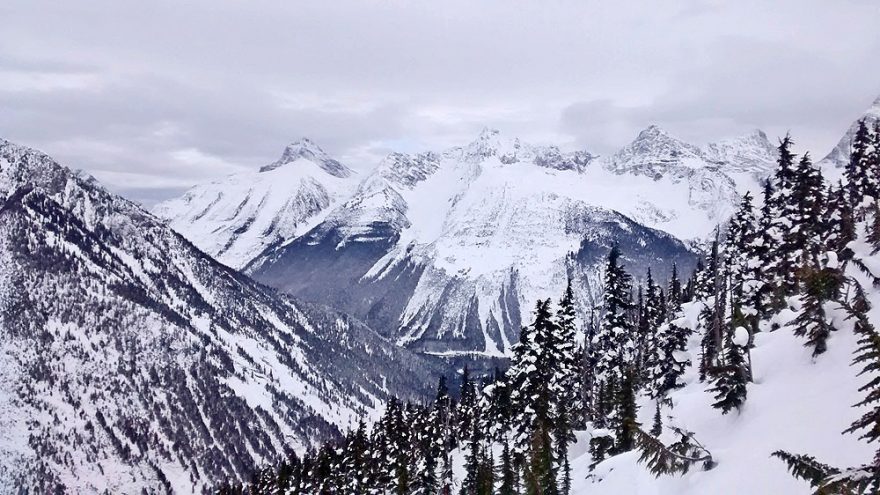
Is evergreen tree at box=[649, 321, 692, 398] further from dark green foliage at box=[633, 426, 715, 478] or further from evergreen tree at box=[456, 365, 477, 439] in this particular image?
evergreen tree at box=[456, 365, 477, 439]

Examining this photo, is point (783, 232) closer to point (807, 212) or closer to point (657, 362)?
point (807, 212)

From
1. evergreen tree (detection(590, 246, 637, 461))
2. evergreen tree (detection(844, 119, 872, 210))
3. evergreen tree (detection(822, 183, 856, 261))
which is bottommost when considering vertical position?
evergreen tree (detection(590, 246, 637, 461))

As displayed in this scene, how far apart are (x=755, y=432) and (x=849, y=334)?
9.02 metres

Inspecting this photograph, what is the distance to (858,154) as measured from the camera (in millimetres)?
66625

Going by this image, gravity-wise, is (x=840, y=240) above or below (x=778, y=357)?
Answer: above

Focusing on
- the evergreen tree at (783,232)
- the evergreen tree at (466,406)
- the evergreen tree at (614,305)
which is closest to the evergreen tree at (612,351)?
the evergreen tree at (614,305)

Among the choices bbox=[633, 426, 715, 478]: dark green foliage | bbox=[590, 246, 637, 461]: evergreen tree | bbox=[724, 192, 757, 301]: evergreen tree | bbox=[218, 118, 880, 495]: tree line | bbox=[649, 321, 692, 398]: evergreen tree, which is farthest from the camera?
bbox=[724, 192, 757, 301]: evergreen tree

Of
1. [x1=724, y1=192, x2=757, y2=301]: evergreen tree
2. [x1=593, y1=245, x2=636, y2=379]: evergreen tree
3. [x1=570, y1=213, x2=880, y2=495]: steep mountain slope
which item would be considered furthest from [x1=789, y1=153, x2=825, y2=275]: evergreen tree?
[x1=593, y1=245, x2=636, y2=379]: evergreen tree

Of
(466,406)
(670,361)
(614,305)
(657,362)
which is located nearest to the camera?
(670,361)

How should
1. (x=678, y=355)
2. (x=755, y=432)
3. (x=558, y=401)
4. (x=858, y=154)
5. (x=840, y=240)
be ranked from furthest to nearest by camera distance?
(x=858, y=154), (x=678, y=355), (x=840, y=240), (x=558, y=401), (x=755, y=432)

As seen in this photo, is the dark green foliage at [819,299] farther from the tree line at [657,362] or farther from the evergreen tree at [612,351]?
the evergreen tree at [612,351]

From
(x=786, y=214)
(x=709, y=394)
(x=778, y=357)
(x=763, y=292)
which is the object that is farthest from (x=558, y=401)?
(x=786, y=214)

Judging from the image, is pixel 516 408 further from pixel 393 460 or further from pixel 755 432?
pixel 393 460

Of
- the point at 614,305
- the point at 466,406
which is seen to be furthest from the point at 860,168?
the point at 466,406
